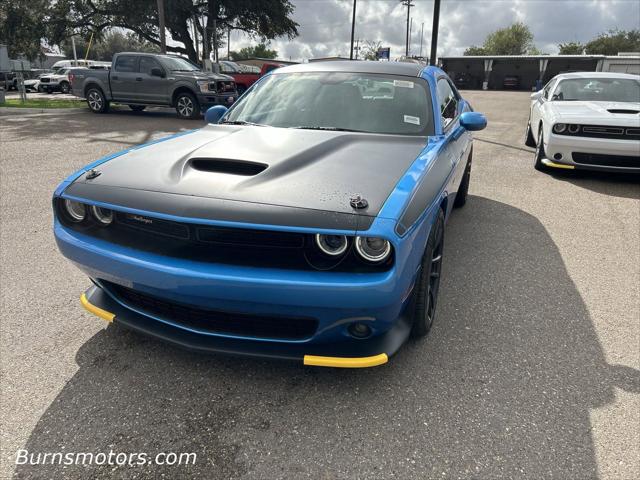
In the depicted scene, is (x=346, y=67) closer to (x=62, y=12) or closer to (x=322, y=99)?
(x=322, y=99)

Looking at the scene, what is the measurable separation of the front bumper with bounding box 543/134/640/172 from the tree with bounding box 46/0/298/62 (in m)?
24.8

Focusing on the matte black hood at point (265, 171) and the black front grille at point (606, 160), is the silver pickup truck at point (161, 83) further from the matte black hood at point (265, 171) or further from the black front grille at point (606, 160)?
the matte black hood at point (265, 171)

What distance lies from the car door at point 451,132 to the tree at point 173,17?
25.8 meters

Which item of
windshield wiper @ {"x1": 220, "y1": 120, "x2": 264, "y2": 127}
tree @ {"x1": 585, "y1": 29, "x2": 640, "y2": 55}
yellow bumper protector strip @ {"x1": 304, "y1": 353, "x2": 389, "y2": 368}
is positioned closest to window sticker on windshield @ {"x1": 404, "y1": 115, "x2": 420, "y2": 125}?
windshield wiper @ {"x1": 220, "y1": 120, "x2": 264, "y2": 127}

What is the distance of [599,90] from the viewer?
7.23 meters

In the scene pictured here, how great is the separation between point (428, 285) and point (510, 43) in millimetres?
97590

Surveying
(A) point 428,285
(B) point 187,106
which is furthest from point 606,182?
(B) point 187,106

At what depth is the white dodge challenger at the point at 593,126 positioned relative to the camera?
5.85m

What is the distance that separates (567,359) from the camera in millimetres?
2445

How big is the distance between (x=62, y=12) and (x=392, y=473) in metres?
33.1

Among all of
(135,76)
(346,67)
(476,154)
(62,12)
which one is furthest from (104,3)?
(346,67)

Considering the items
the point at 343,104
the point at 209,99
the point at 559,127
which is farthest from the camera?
the point at 209,99

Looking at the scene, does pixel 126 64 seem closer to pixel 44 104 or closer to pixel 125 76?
pixel 125 76

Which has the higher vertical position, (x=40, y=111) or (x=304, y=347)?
(x=40, y=111)
